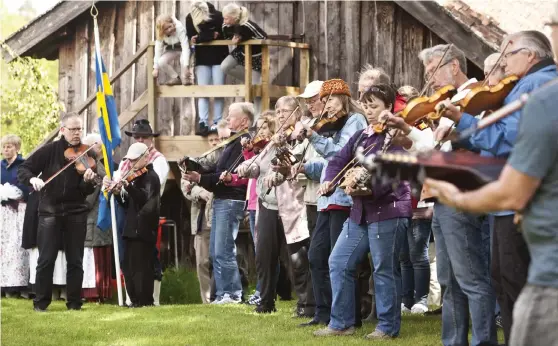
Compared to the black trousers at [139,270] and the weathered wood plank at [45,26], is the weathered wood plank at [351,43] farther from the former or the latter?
the black trousers at [139,270]

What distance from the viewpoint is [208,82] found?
14141 millimetres

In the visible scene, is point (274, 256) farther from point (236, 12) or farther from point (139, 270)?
point (236, 12)

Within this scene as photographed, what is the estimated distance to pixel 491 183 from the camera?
3.91 metres

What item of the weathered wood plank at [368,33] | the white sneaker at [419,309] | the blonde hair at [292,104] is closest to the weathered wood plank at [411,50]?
the weathered wood plank at [368,33]

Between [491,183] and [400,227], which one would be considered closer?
[491,183]

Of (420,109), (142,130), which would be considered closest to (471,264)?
(420,109)

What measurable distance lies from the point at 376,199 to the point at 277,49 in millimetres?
7666

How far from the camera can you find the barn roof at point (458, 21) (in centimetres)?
1302

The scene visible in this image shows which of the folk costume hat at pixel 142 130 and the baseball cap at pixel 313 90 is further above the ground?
the baseball cap at pixel 313 90

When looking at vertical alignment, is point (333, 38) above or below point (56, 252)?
above

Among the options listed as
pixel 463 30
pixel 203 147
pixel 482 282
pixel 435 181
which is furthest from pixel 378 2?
pixel 435 181

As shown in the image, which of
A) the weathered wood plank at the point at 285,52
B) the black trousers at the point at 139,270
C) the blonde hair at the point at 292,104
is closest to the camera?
the blonde hair at the point at 292,104

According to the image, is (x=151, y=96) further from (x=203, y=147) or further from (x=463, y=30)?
(x=463, y=30)

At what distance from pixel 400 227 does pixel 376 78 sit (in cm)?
126
